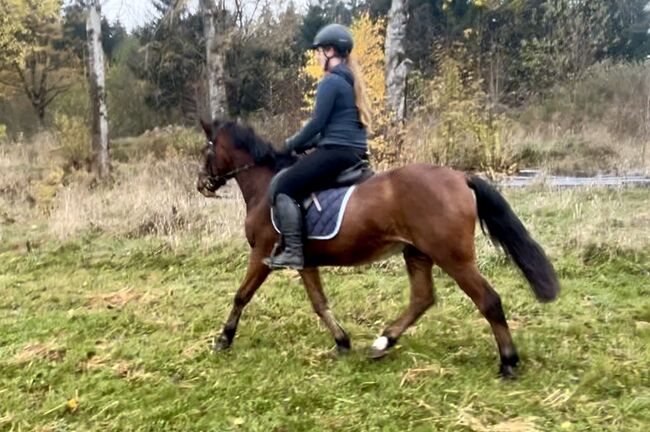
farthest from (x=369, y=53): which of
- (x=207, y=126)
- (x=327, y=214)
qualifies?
(x=327, y=214)

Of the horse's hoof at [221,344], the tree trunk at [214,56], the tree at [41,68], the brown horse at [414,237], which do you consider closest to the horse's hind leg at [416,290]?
the brown horse at [414,237]

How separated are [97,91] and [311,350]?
12.8 metres

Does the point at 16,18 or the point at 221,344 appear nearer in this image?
the point at 221,344

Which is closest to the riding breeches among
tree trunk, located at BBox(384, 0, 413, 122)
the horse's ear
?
the horse's ear

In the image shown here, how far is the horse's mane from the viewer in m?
5.92

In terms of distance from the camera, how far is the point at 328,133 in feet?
17.6

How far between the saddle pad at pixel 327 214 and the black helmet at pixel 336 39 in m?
1.04

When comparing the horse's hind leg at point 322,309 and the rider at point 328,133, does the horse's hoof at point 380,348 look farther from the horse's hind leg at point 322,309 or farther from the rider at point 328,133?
the rider at point 328,133

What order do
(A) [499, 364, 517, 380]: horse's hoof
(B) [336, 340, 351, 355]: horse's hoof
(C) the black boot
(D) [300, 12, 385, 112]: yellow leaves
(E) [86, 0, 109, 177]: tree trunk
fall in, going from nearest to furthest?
(A) [499, 364, 517, 380]: horse's hoof < (C) the black boot < (B) [336, 340, 351, 355]: horse's hoof < (E) [86, 0, 109, 177]: tree trunk < (D) [300, 12, 385, 112]: yellow leaves

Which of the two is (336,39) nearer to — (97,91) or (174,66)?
(97,91)

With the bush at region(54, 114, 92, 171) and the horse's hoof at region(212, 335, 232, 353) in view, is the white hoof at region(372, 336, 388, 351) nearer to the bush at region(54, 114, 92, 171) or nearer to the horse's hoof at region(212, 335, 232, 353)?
the horse's hoof at region(212, 335, 232, 353)

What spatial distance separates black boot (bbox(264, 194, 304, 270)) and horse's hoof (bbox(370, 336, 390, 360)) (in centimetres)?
84

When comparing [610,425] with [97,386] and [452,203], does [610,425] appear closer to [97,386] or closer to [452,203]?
[452,203]

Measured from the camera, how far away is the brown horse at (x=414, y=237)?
193 inches
